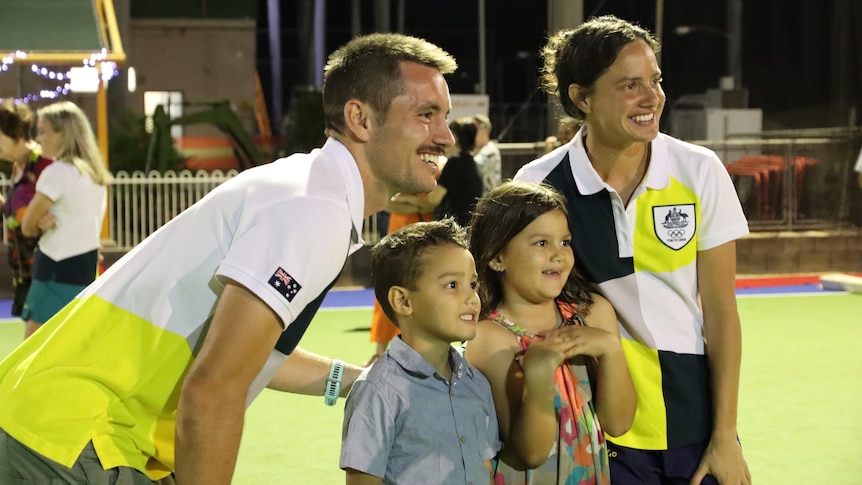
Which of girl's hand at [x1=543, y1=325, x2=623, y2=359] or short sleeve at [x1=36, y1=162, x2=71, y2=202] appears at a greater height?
short sleeve at [x1=36, y1=162, x2=71, y2=202]

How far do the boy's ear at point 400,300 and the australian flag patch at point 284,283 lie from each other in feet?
2.79

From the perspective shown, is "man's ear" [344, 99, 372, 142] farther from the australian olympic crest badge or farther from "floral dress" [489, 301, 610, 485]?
the australian olympic crest badge

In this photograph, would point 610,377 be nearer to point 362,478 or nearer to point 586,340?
point 586,340

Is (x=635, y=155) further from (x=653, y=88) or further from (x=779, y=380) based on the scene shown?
(x=779, y=380)

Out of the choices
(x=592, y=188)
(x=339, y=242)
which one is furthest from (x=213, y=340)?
(x=592, y=188)

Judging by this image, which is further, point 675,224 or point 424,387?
point 675,224

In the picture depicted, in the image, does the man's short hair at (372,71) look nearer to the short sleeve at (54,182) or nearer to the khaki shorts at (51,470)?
the khaki shorts at (51,470)

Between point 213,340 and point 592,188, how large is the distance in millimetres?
1355

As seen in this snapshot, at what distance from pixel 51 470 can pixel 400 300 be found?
39.4 inches

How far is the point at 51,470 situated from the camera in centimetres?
238

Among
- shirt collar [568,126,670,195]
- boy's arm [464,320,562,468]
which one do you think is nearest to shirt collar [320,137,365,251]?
boy's arm [464,320,562,468]

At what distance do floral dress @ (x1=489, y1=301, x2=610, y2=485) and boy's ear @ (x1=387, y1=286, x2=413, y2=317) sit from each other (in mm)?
255

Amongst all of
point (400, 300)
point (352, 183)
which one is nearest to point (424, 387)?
point (400, 300)

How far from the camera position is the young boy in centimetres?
284
